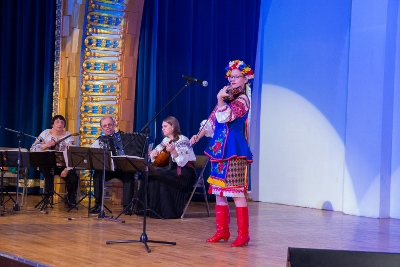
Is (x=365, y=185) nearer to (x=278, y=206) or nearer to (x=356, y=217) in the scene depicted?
(x=356, y=217)

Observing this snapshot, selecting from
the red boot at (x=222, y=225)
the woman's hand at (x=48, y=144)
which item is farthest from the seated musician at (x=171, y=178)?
the red boot at (x=222, y=225)

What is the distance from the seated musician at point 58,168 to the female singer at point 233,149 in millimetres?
2957

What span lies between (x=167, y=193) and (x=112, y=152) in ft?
2.41

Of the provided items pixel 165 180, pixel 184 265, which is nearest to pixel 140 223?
pixel 165 180

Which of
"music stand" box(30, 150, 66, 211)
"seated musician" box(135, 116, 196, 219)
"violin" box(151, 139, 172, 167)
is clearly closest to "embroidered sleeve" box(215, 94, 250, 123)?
"seated musician" box(135, 116, 196, 219)

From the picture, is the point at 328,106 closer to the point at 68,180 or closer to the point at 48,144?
the point at 68,180

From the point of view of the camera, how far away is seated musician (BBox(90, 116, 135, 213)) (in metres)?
7.25

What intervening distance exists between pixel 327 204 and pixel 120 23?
3.54 metres

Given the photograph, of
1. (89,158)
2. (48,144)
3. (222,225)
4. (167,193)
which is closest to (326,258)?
(222,225)

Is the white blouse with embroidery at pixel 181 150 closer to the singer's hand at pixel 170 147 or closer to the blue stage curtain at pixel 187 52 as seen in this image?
the singer's hand at pixel 170 147

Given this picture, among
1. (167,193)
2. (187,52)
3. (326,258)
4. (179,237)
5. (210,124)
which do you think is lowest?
(179,237)

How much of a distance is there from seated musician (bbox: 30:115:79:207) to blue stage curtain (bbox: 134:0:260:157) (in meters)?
1.26

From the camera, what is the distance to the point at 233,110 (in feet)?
16.8

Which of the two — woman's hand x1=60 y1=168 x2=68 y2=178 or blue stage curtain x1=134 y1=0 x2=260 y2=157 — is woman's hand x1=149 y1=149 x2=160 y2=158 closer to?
woman's hand x1=60 y1=168 x2=68 y2=178
